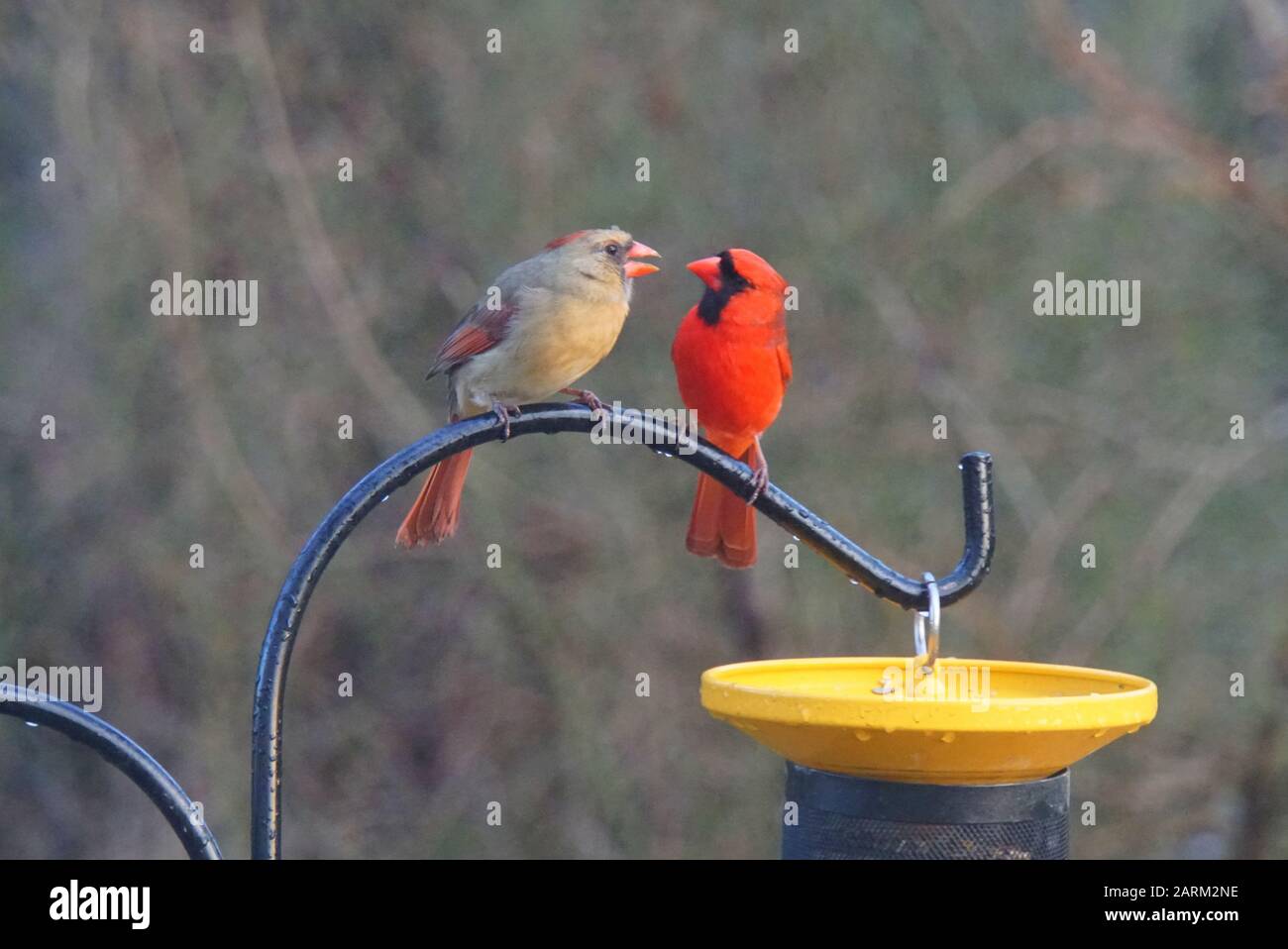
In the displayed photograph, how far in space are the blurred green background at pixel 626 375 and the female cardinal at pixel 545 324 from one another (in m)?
2.14

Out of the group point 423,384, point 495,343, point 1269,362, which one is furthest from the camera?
point 423,384

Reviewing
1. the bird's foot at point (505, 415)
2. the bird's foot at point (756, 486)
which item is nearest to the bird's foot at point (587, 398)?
the bird's foot at point (505, 415)

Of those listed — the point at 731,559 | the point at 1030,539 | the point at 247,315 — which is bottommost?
the point at 731,559

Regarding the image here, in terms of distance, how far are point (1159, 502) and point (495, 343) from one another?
9.97 feet

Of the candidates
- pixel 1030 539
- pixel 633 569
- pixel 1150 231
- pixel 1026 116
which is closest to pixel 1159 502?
pixel 1030 539

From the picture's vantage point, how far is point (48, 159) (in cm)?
570

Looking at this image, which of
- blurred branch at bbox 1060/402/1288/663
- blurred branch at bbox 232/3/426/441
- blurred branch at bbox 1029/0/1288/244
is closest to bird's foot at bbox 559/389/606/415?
blurred branch at bbox 232/3/426/441

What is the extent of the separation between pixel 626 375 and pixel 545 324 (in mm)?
2365

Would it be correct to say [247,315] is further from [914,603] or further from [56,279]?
[914,603]

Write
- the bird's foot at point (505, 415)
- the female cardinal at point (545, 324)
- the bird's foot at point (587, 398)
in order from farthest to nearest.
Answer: the female cardinal at point (545, 324) < the bird's foot at point (587, 398) < the bird's foot at point (505, 415)

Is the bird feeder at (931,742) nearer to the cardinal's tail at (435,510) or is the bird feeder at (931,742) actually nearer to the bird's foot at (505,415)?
the bird's foot at (505,415)

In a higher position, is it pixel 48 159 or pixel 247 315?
pixel 48 159

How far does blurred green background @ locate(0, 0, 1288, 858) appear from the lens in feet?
17.1

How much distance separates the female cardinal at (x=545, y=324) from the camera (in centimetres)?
298
